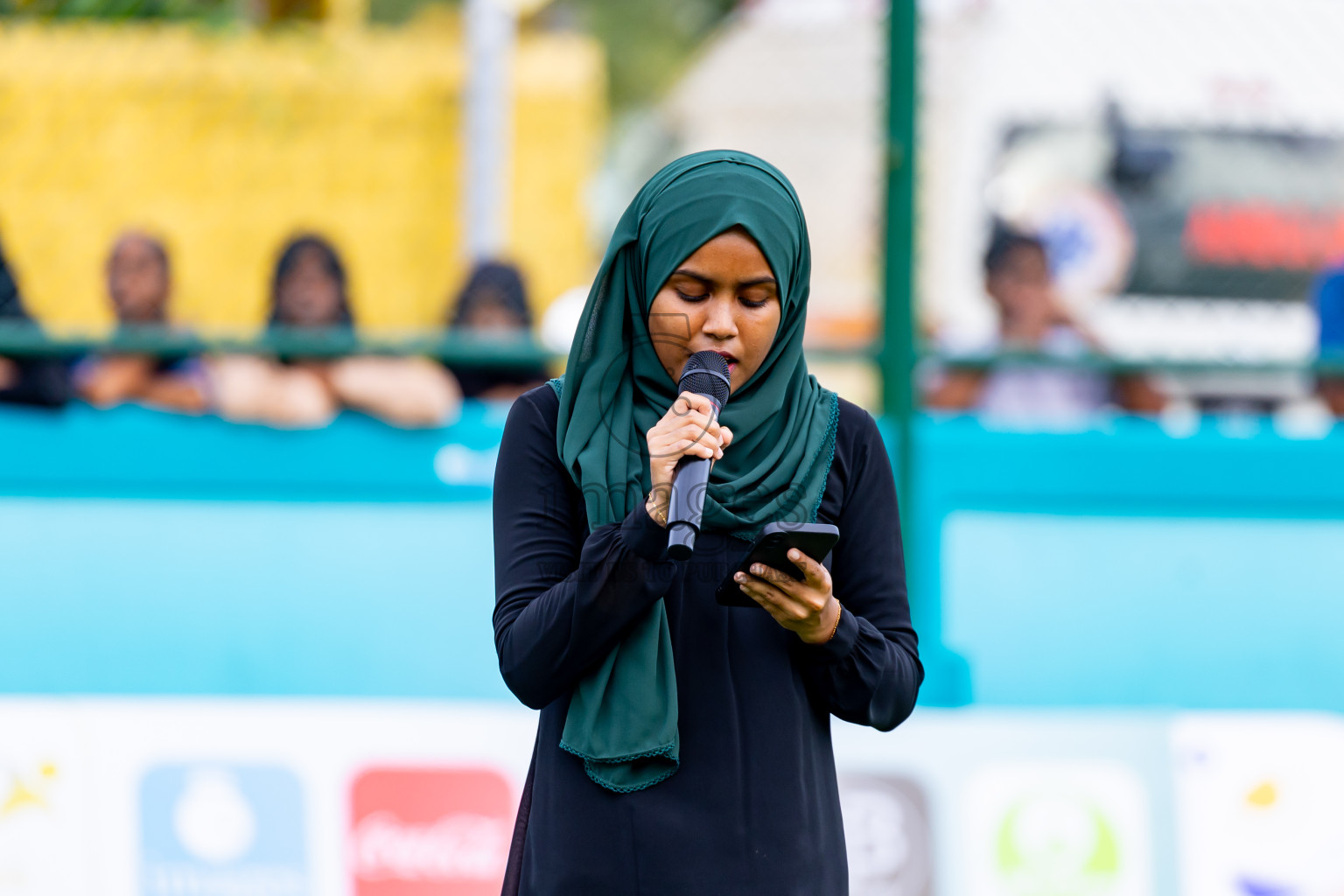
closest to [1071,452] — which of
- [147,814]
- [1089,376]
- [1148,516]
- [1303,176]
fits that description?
[1148,516]

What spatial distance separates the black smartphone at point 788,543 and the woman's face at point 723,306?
24cm

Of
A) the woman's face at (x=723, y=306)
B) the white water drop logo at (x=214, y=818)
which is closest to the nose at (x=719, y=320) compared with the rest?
the woman's face at (x=723, y=306)

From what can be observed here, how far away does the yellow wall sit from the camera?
6.70 meters

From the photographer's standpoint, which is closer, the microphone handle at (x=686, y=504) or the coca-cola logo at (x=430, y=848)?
the microphone handle at (x=686, y=504)

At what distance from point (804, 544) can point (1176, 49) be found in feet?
20.4

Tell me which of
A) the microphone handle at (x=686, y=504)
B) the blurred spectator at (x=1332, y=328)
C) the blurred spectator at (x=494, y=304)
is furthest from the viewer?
the blurred spectator at (x=494, y=304)

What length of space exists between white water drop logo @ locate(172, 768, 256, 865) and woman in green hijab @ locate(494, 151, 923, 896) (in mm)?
1551

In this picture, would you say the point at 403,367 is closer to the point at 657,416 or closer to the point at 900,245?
the point at 900,245

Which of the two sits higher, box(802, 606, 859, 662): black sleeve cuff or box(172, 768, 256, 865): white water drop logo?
box(802, 606, 859, 662): black sleeve cuff

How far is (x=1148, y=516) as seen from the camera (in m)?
3.77

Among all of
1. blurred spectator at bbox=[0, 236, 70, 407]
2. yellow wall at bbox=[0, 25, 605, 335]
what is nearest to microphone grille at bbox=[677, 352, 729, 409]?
blurred spectator at bbox=[0, 236, 70, 407]

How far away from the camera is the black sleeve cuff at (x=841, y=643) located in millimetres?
1545

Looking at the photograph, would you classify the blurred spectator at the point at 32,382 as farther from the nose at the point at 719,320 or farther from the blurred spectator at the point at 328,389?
the nose at the point at 719,320

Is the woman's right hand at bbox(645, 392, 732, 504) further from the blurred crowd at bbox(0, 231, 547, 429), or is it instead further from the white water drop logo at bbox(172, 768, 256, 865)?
the blurred crowd at bbox(0, 231, 547, 429)
